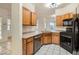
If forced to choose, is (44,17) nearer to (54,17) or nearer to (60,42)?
(54,17)

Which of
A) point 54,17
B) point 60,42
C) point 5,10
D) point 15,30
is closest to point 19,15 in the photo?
point 15,30

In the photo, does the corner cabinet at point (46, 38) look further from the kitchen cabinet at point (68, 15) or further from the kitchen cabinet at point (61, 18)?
the kitchen cabinet at point (68, 15)

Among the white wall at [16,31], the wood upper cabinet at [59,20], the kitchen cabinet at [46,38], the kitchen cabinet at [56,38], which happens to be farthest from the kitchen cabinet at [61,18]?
the white wall at [16,31]

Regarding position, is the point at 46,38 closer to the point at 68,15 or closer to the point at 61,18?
the point at 61,18

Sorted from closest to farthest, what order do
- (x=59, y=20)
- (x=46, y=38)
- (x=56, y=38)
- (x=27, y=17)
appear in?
(x=27, y=17) < (x=59, y=20) < (x=56, y=38) < (x=46, y=38)

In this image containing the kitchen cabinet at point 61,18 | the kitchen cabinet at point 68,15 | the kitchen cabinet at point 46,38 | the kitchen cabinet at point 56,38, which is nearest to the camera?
the kitchen cabinet at point 68,15

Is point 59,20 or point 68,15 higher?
point 68,15

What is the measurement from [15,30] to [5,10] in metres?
4.13

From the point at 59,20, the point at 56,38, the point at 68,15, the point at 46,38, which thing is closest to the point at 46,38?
the point at 46,38

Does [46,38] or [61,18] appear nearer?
[61,18]

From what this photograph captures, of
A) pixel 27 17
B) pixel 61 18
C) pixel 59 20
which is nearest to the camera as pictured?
pixel 27 17

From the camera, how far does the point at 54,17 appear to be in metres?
4.75

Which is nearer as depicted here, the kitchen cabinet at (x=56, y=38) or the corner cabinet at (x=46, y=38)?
the kitchen cabinet at (x=56, y=38)

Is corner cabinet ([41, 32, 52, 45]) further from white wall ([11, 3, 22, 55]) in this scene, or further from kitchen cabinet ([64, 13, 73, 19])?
white wall ([11, 3, 22, 55])
